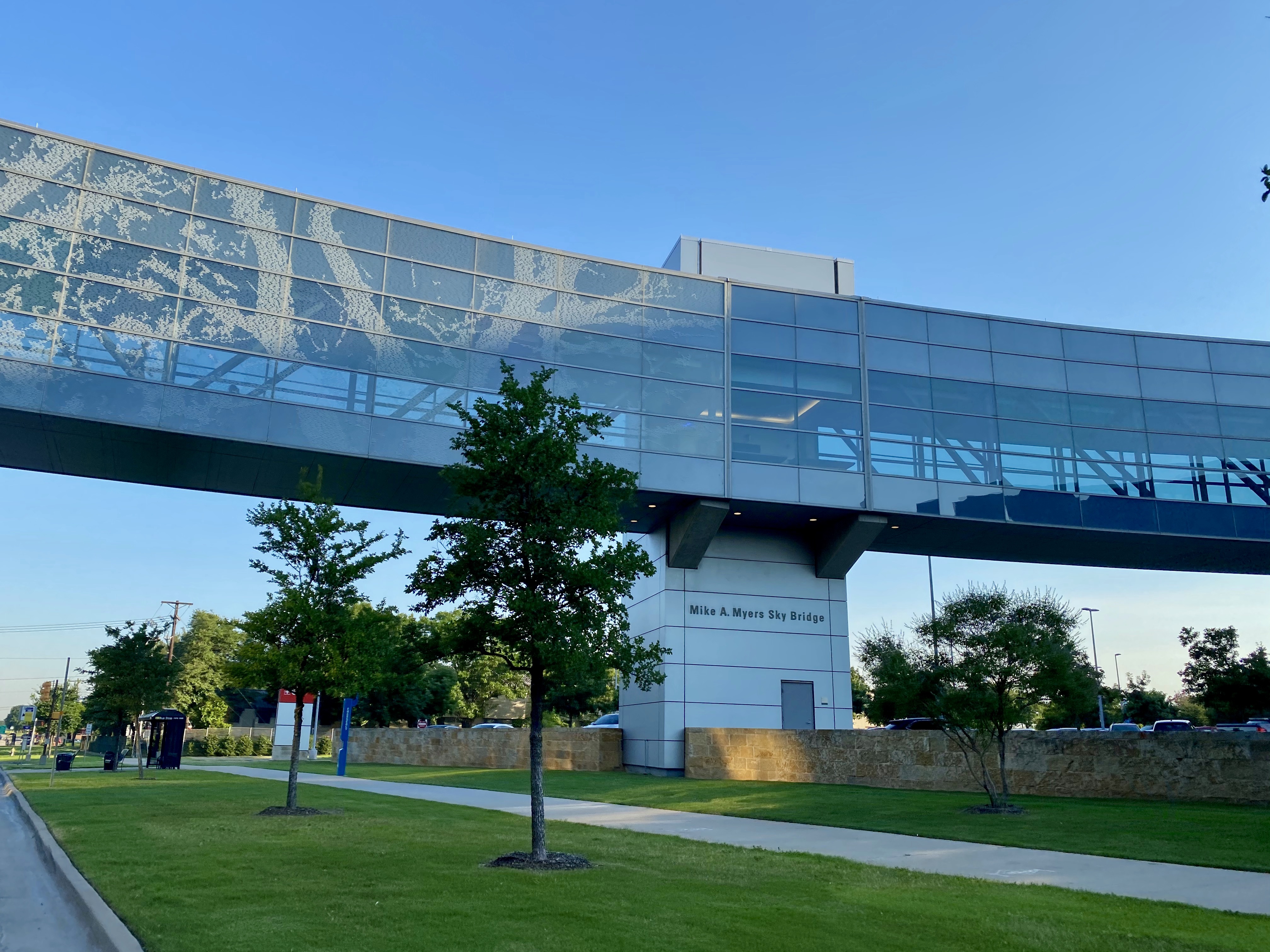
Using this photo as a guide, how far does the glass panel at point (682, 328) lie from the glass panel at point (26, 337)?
1589cm

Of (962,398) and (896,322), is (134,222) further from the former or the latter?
(962,398)

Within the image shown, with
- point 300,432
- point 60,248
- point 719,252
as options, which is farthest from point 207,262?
point 719,252

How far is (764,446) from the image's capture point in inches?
1276

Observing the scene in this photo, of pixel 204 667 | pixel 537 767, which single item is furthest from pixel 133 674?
pixel 204 667

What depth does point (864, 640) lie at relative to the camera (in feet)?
99.5

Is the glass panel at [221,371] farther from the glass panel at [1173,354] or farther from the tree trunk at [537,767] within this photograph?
the glass panel at [1173,354]

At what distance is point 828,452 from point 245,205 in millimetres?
19199

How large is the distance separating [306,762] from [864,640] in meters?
30.3

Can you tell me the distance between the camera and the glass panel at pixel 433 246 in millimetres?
30250

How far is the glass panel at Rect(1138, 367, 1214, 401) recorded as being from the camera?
3484 centimetres

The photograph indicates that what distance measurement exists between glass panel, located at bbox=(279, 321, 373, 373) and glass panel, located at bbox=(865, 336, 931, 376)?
53.5ft

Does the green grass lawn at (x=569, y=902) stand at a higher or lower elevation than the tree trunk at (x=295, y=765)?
lower

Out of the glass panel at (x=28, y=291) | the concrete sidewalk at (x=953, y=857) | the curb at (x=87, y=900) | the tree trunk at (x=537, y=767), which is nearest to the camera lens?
the curb at (x=87, y=900)

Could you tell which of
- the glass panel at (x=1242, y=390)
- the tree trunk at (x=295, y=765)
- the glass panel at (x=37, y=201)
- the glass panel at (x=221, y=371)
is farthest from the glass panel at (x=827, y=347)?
the glass panel at (x=37, y=201)
